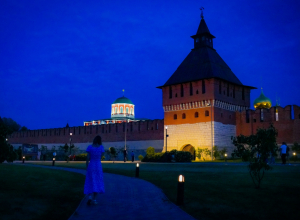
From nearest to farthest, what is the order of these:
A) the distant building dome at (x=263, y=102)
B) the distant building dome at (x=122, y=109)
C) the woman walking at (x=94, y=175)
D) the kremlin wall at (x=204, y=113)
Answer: the woman walking at (x=94, y=175), the kremlin wall at (x=204, y=113), the distant building dome at (x=263, y=102), the distant building dome at (x=122, y=109)

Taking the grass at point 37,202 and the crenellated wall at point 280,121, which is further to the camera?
the crenellated wall at point 280,121

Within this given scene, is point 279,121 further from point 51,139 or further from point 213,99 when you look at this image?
point 51,139

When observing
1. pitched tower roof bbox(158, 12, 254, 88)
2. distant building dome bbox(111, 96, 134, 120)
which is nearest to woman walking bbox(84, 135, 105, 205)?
pitched tower roof bbox(158, 12, 254, 88)

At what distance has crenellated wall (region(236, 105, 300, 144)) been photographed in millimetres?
29578

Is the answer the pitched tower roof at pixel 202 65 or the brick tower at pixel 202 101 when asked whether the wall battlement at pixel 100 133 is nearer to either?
the brick tower at pixel 202 101

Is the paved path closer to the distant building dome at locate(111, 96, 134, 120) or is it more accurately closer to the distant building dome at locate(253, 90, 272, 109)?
the distant building dome at locate(253, 90, 272, 109)

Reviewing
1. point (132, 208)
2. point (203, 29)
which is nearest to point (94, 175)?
point (132, 208)

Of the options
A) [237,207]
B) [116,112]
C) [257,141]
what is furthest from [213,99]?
[116,112]

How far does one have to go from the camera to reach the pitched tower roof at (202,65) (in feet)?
112

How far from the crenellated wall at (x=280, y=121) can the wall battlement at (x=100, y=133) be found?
32.1 ft

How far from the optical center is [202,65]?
35219 millimetres

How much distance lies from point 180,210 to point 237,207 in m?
1.20

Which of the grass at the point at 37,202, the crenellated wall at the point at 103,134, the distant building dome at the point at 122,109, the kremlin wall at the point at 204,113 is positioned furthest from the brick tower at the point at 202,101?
the distant building dome at the point at 122,109

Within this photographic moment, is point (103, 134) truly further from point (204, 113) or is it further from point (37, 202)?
point (37, 202)
